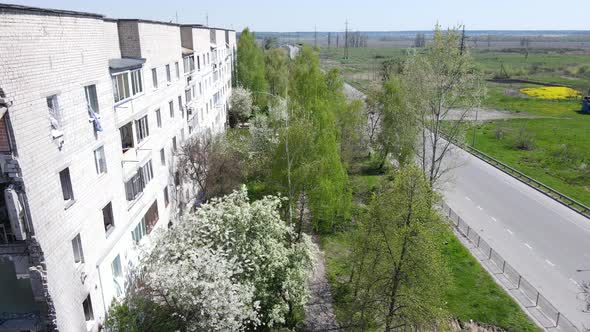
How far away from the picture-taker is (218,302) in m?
13.3

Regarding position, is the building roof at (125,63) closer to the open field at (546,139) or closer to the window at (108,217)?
the window at (108,217)

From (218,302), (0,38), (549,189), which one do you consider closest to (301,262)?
(218,302)

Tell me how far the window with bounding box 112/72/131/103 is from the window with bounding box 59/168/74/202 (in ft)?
17.3

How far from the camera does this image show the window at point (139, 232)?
1874 cm

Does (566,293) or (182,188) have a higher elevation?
(182,188)

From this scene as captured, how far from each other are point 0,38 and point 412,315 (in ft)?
49.5

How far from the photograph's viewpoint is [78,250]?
13.4 meters

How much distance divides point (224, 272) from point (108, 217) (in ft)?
18.9

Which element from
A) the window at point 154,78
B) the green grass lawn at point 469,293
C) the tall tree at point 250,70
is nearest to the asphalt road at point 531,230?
the green grass lawn at point 469,293

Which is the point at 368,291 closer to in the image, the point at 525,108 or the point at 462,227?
the point at 462,227

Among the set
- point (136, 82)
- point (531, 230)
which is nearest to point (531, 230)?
point (531, 230)

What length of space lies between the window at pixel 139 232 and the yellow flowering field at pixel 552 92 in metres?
96.1

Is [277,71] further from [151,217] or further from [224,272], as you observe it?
[224,272]

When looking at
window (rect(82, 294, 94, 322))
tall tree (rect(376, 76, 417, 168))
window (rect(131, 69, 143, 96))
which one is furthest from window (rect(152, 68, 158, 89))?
tall tree (rect(376, 76, 417, 168))
